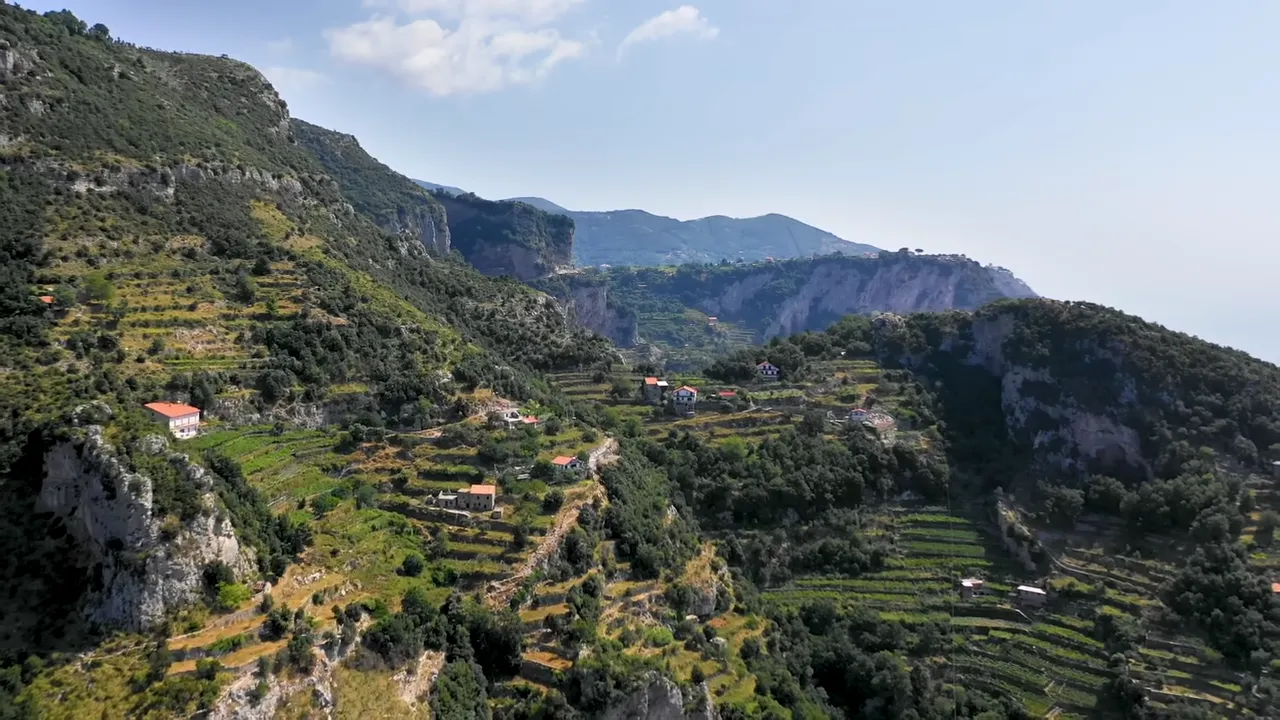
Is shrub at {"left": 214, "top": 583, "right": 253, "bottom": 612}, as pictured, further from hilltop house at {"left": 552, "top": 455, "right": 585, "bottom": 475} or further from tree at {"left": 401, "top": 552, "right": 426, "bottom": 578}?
hilltop house at {"left": 552, "top": 455, "right": 585, "bottom": 475}

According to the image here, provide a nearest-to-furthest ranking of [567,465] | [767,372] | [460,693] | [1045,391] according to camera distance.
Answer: [460,693]
[567,465]
[1045,391]
[767,372]

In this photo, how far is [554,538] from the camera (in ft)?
147

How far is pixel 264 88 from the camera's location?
102062mm

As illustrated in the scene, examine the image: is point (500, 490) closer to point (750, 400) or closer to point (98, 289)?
point (98, 289)

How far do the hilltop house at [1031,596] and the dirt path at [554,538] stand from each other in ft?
104

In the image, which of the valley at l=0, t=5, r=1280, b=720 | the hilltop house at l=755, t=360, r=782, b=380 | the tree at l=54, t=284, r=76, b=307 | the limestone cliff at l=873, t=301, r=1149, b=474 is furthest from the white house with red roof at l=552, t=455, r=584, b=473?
the limestone cliff at l=873, t=301, r=1149, b=474

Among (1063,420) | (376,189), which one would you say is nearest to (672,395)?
(1063,420)

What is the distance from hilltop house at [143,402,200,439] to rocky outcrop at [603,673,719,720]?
2692 centimetres

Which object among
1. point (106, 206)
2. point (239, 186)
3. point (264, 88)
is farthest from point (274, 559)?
point (264, 88)

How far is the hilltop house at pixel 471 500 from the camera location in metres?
45.9

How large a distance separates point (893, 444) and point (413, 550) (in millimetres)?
48088

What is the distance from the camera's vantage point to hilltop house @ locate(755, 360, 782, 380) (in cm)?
8788

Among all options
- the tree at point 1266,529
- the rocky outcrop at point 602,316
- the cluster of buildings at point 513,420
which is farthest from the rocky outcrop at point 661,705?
the rocky outcrop at point 602,316

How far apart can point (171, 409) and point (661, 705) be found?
30.3m
